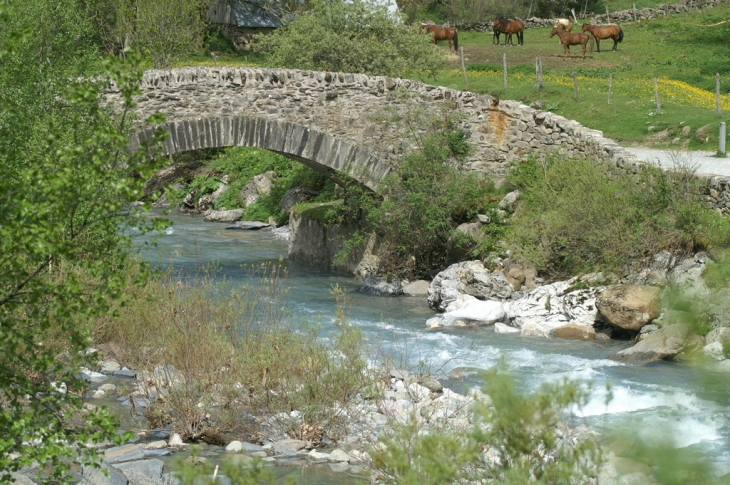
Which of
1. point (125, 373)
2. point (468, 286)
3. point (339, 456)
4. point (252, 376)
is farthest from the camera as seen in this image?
point (468, 286)

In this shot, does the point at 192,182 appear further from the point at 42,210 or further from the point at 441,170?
the point at 42,210

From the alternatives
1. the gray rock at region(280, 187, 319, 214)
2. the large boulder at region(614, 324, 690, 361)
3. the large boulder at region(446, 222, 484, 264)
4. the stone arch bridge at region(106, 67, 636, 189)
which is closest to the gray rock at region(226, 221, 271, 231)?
the gray rock at region(280, 187, 319, 214)

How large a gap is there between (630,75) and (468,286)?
1791cm

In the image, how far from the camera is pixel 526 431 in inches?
186

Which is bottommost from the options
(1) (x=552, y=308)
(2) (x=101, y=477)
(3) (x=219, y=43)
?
(1) (x=552, y=308)

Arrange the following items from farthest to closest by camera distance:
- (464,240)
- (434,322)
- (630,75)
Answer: (630,75) → (464,240) → (434,322)

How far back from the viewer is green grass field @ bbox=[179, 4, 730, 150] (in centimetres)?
2134

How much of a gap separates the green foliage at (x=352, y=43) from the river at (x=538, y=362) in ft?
16.8

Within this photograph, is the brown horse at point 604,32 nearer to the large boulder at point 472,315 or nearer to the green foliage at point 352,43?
the green foliage at point 352,43

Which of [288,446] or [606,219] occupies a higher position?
[606,219]

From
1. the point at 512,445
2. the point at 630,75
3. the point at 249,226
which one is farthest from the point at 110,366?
the point at 630,75

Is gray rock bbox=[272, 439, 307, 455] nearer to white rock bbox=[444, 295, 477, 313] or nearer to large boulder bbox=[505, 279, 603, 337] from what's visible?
large boulder bbox=[505, 279, 603, 337]

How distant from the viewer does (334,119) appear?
1833 cm

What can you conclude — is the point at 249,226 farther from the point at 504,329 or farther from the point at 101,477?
the point at 101,477
